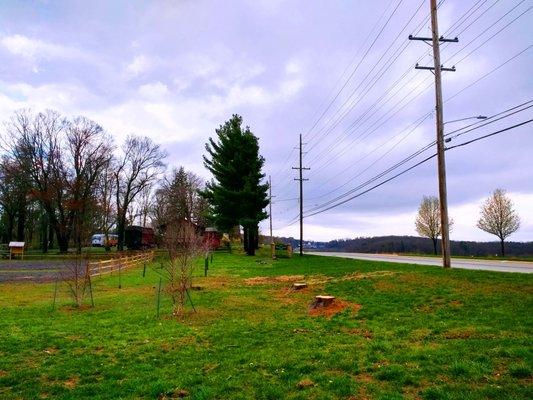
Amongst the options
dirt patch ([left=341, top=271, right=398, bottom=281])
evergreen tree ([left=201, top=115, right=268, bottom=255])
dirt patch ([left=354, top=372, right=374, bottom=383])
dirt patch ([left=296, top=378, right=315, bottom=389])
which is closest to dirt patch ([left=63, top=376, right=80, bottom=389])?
dirt patch ([left=296, top=378, right=315, bottom=389])

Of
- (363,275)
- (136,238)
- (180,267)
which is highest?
(136,238)

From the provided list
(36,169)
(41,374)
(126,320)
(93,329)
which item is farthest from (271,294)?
(36,169)

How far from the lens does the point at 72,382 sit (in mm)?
6793

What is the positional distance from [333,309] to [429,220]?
52.0 metres

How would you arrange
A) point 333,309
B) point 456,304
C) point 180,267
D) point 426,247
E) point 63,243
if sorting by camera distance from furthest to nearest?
point 426,247 < point 63,243 < point 180,267 < point 333,309 < point 456,304

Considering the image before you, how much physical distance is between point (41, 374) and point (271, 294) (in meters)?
9.67

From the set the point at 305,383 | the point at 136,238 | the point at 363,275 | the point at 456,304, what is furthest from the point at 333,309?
the point at 136,238

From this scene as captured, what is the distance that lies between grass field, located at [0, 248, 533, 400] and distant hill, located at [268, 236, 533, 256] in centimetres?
4968

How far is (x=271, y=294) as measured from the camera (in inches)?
635

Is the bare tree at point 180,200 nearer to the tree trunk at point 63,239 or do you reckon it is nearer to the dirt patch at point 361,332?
the tree trunk at point 63,239

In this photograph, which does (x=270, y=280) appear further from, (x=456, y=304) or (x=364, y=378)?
(x=364, y=378)

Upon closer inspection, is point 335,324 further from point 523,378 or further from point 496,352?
point 523,378

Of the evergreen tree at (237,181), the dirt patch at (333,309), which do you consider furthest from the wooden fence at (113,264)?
the dirt patch at (333,309)

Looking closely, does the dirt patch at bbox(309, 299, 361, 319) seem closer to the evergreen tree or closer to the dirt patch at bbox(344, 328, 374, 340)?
the dirt patch at bbox(344, 328, 374, 340)
